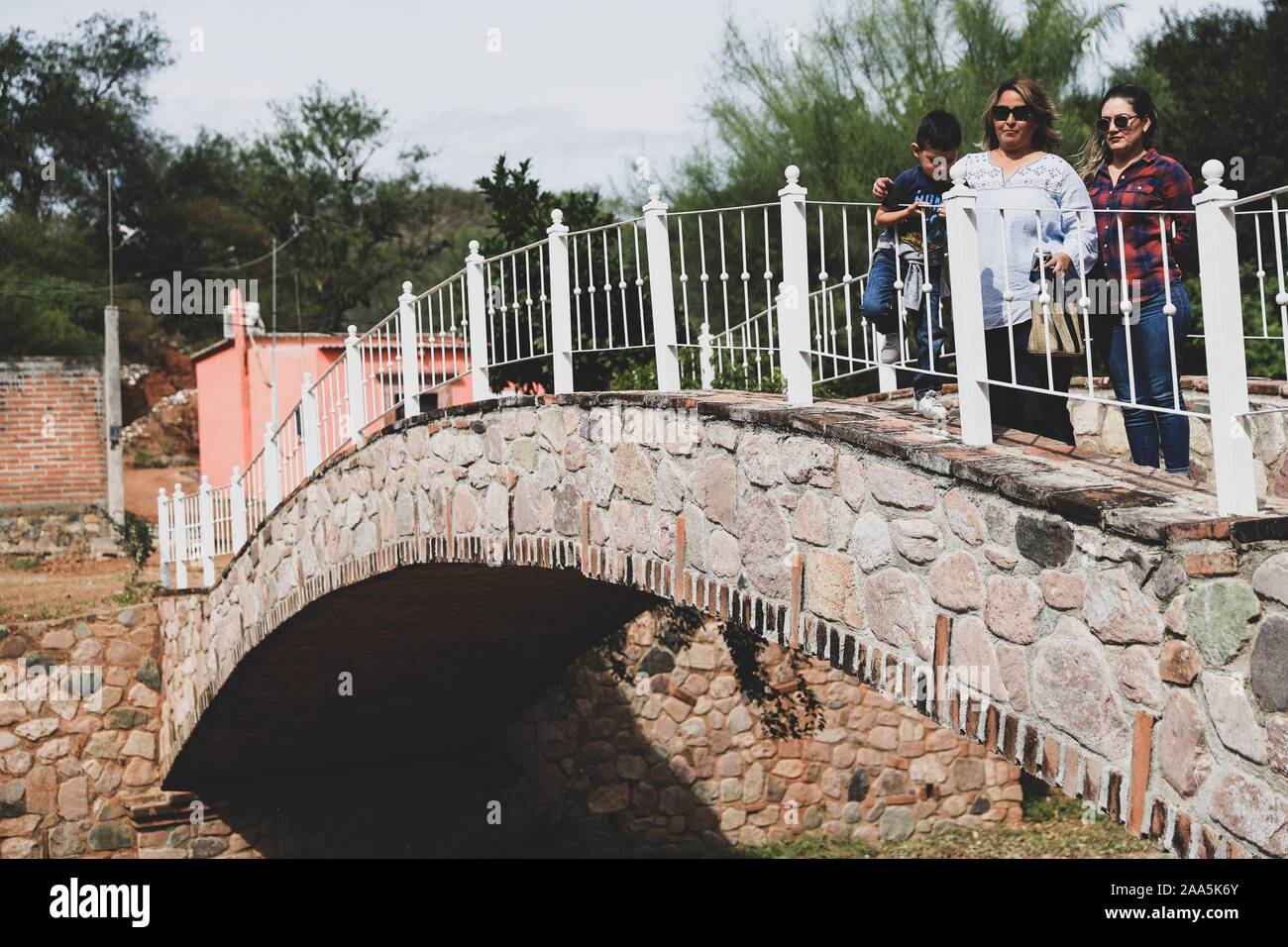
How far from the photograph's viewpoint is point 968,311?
455cm

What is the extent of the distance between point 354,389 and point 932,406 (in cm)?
531

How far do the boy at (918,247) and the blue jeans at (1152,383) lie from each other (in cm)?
62

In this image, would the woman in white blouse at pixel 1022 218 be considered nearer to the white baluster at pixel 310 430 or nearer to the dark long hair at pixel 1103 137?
the dark long hair at pixel 1103 137

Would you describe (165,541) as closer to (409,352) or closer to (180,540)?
(180,540)

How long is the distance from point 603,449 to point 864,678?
7.19 feet

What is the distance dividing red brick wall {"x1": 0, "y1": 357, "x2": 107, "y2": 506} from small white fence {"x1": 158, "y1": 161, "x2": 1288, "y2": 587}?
20.7 ft

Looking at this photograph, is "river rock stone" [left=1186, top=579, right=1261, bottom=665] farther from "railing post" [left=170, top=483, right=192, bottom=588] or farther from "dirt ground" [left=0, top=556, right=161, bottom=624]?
"dirt ground" [left=0, top=556, right=161, bottom=624]

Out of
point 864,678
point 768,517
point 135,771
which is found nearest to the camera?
point 864,678

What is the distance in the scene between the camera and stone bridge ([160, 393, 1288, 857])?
11.7ft

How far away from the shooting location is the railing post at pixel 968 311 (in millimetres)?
4480

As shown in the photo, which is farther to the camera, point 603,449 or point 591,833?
point 591,833

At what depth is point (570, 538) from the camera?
7.11 meters
